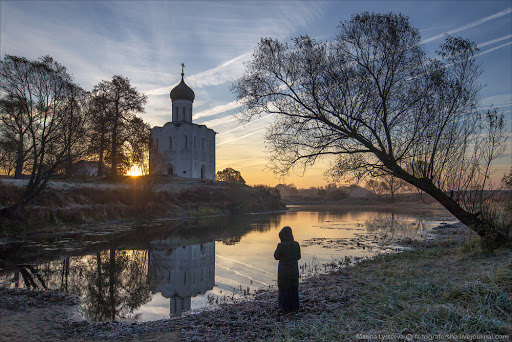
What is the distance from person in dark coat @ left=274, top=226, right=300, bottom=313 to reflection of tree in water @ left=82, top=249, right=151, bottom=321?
3.10m

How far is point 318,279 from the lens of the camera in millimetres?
9195

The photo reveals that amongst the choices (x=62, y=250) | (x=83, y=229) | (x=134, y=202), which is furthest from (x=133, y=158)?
(x=62, y=250)

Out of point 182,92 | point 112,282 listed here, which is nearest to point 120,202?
point 112,282

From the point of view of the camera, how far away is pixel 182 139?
5900 cm

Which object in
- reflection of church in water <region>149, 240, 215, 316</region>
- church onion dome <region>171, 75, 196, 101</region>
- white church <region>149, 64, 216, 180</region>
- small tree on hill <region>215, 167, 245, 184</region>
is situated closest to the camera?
reflection of church in water <region>149, 240, 215, 316</region>

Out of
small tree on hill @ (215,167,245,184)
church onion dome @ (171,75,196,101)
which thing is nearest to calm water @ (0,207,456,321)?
church onion dome @ (171,75,196,101)

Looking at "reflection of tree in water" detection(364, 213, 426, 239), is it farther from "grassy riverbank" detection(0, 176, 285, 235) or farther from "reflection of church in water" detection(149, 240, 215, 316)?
"grassy riverbank" detection(0, 176, 285, 235)

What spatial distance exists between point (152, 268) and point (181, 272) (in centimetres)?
114

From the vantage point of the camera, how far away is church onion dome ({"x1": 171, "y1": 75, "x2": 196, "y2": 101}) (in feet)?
190

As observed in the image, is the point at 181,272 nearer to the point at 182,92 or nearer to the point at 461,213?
the point at 461,213

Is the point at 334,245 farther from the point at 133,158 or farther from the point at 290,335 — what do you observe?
the point at 133,158

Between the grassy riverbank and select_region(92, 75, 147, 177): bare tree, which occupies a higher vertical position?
select_region(92, 75, 147, 177): bare tree

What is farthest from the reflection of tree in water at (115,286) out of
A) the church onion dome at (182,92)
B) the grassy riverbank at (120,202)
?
the church onion dome at (182,92)

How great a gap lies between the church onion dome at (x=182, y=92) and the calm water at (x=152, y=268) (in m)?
42.7
